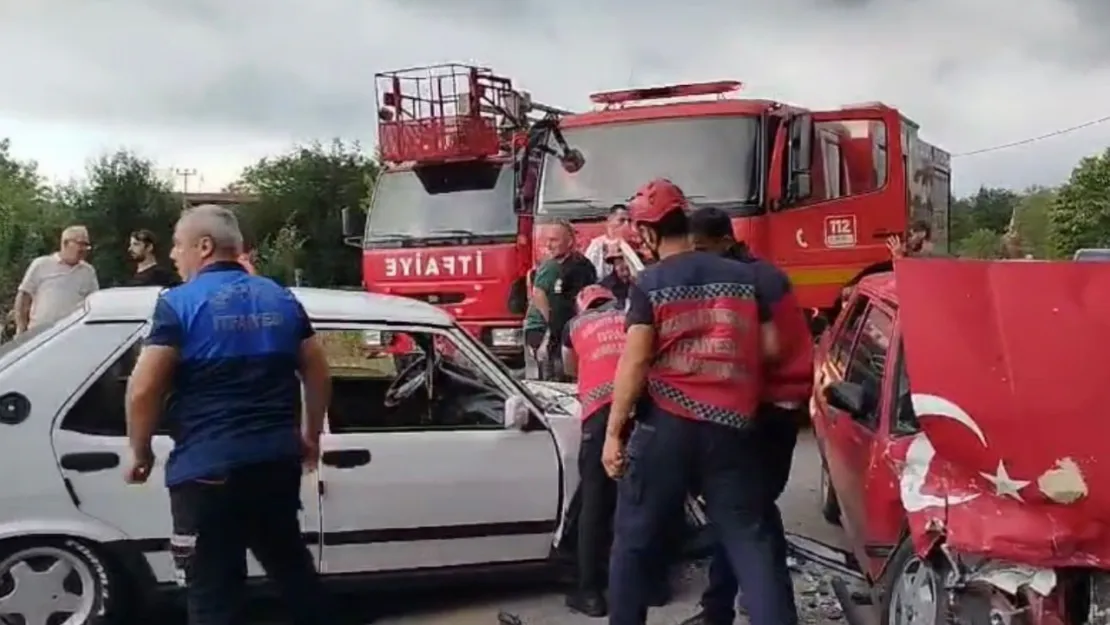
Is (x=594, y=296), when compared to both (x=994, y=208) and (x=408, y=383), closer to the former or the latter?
(x=408, y=383)

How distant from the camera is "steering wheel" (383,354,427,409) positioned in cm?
602

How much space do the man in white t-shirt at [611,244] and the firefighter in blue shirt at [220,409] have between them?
1908 millimetres

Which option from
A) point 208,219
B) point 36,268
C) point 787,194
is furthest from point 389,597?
point 787,194

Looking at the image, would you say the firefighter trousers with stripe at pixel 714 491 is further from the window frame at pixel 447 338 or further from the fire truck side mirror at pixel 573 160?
the fire truck side mirror at pixel 573 160

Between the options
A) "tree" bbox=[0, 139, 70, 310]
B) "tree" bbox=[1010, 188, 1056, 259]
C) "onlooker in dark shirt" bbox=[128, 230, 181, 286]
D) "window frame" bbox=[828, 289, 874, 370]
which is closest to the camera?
"window frame" bbox=[828, 289, 874, 370]

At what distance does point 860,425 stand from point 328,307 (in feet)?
7.28

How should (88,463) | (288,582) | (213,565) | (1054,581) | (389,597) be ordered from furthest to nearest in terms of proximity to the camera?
(389,597)
(88,463)
(288,582)
(213,565)
(1054,581)

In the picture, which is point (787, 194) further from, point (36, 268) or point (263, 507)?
point (263, 507)

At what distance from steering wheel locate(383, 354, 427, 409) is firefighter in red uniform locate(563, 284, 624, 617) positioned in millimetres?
703

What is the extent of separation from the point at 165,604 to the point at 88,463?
66cm

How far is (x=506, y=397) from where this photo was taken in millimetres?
5840

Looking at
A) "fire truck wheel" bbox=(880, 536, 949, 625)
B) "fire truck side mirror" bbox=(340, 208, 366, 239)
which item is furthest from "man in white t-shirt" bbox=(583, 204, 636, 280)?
"fire truck side mirror" bbox=(340, 208, 366, 239)

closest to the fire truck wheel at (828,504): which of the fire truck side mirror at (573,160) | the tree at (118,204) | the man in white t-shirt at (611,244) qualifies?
the man in white t-shirt at (611,244)

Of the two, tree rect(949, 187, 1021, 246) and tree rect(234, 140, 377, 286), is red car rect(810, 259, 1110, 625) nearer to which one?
tree rect(949, 187, 1021, 246)
